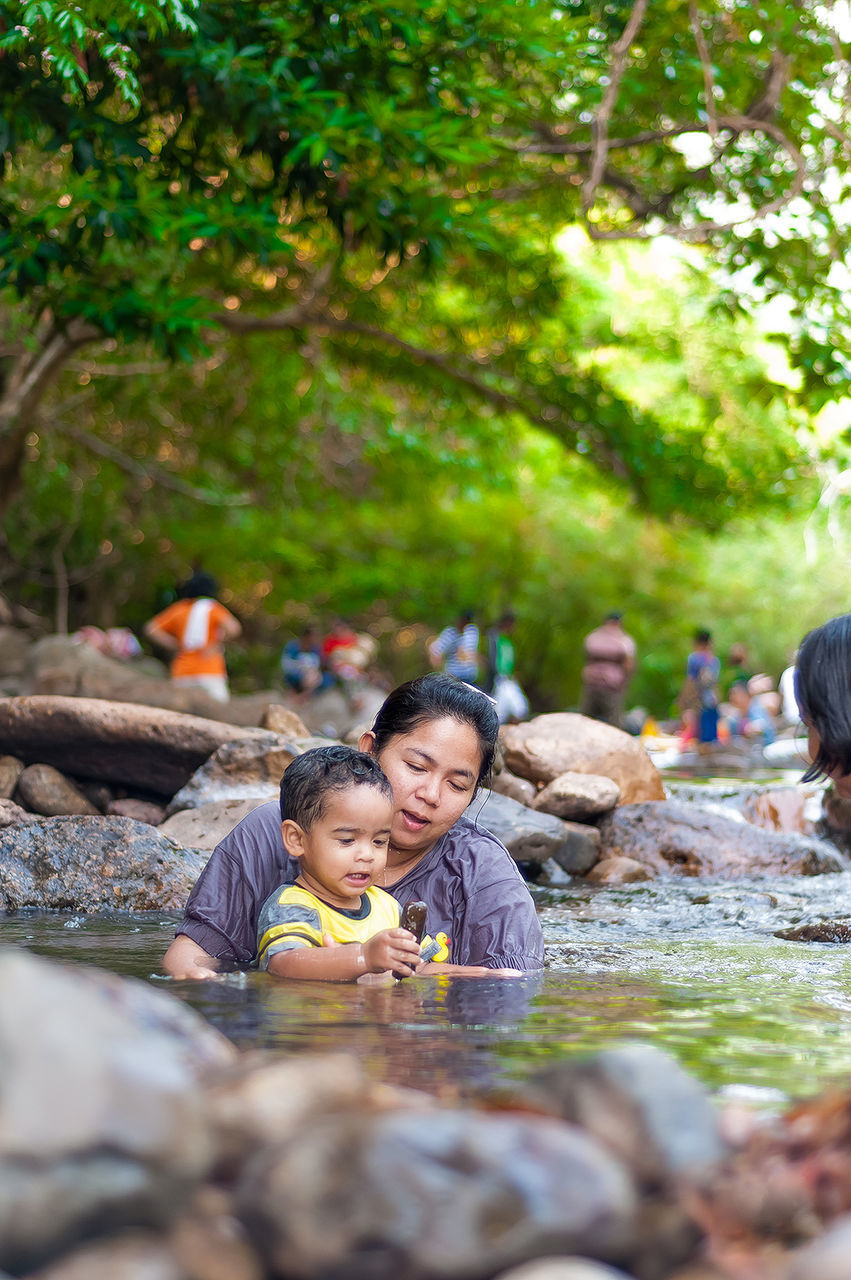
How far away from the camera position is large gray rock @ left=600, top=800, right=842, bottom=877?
8336 millimetres

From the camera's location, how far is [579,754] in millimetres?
9812

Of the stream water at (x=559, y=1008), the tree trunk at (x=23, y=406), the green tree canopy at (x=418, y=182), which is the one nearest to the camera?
the stream water at (x=559, y=1008)

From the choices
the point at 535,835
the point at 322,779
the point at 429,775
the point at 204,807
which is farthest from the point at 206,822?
the point at 322,779

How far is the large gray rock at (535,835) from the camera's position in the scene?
7742 millimetres

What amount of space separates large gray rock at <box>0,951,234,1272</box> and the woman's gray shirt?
2.10 metres

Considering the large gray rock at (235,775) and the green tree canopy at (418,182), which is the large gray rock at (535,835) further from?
the green tree canopy at (418,182)

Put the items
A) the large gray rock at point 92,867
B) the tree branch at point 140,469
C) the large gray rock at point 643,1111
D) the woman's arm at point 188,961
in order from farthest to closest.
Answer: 1. the tree branch at point 140,469
2. the large gray rock at point 92,867
3. the woman's arm at point 188,961
4. the large gray rock at point 643,1111

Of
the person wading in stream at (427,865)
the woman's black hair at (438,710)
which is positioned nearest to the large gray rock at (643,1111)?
the person wading in stream at (427,865)

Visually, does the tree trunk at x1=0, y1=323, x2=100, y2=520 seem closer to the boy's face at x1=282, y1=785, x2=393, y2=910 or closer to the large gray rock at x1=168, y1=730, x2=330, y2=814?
the large gray rock at x1=168, y1=730, x2=330, y2=814

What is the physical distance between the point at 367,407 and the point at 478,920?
43.7 feet

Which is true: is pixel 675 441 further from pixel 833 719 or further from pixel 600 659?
pixel 833 719

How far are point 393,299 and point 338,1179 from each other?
14519 millimetres

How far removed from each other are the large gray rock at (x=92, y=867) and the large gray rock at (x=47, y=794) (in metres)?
1.53

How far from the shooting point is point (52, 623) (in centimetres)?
2338
